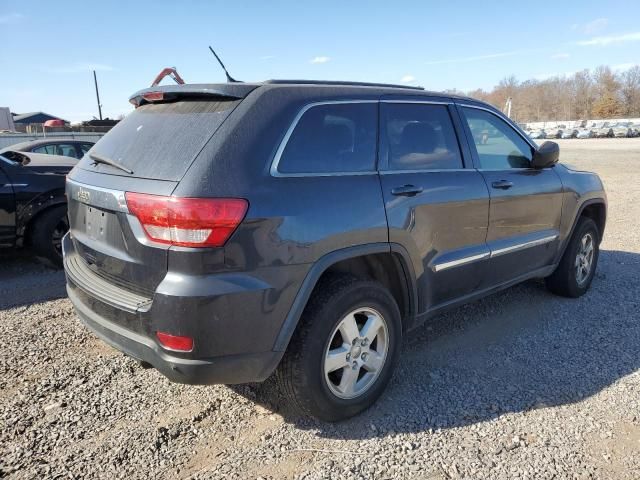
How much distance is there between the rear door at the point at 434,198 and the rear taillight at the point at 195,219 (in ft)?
3.21

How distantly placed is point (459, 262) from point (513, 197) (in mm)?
824

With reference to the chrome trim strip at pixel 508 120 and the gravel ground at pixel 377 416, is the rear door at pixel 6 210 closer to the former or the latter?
the gravel ground at pixel 377 416

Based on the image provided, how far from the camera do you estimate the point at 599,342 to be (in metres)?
3.85

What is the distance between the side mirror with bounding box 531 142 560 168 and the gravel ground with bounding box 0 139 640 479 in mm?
1336

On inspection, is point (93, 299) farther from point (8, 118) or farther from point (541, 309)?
point (8, 118)

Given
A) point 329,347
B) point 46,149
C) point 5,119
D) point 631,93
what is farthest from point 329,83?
point 631,93

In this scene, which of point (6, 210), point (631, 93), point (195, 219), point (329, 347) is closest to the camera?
point (195, 219)

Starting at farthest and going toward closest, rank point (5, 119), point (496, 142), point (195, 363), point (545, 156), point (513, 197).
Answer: point (5, 119) < point (545, 156) < point (496, 142) < point (513, 197) < point (195, 363)

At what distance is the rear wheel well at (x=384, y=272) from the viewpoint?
283 cm

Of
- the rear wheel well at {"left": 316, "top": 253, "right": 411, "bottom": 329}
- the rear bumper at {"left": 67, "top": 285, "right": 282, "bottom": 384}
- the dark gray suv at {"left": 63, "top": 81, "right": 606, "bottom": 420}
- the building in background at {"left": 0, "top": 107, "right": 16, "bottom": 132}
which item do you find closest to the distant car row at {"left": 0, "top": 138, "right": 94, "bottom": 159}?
the dark gray suv at {"left": 63, "top": 81, "right": 606, "bottom": 420}

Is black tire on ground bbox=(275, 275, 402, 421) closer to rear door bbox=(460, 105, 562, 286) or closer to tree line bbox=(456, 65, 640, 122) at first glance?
rear door bbox=(460, 105, 562, 286)

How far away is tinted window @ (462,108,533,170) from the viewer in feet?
12.0

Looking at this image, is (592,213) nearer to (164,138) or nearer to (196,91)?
(196,91)

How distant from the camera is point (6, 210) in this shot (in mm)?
5219
